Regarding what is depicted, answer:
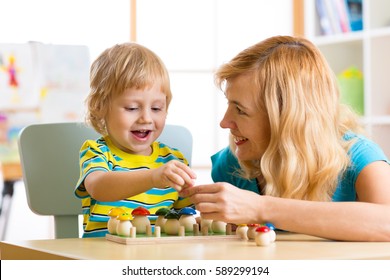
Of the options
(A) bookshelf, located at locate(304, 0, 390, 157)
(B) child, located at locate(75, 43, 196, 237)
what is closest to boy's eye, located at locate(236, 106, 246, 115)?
(B) child, located at locate(75, 43, 196, 237)

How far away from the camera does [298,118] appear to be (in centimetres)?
Result: 157

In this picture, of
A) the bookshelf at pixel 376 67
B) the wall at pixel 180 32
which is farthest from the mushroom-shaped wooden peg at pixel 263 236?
the wall at pixel 180 32

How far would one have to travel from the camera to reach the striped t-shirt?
5.47 feet

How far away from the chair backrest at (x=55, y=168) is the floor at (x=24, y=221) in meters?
2.18

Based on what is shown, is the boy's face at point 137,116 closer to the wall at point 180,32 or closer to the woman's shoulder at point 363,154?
the woman's shoulder at point 363,154

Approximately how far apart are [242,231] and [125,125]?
506mm

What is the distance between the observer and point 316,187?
5.11 feet

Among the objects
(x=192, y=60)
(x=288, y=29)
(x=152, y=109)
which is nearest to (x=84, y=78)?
(x=192, y=60)

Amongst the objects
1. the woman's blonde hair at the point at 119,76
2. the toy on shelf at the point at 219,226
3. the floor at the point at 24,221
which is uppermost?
the woman's blonde hair at the point at 119,76

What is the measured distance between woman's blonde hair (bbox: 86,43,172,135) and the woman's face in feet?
0.71

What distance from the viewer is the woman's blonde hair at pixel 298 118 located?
61.0 inches
